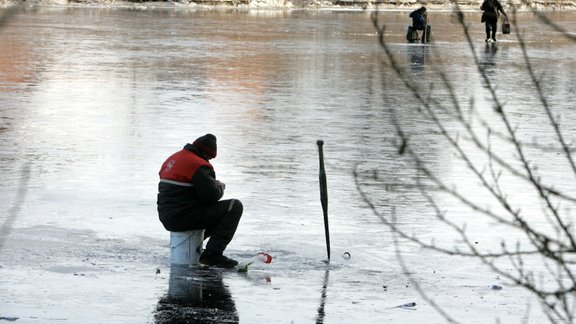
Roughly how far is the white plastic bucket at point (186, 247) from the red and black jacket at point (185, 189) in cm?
8

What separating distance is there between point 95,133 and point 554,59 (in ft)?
64.4

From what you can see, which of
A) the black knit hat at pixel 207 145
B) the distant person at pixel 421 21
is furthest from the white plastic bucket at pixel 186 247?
the distant person at pixel 421 21

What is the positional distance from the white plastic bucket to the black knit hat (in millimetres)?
536

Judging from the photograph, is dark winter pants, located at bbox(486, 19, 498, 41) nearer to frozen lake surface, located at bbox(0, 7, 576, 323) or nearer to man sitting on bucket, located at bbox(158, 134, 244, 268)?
frozen lake surface, located at bbox(0, 7, 576, 323)

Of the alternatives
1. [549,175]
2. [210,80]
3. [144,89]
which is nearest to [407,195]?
[549,175]

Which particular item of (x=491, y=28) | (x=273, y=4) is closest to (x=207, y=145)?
(x=491, y=28)

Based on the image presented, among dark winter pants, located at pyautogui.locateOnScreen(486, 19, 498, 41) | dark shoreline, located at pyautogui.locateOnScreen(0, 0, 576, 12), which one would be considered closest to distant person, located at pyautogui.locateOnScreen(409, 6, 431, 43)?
dark winter pants, located at pyautogui.locateOnScreen(486, 19, 498, 41)

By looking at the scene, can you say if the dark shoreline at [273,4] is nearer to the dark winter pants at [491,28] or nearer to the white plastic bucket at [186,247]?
the dark winter pants at [491,28]

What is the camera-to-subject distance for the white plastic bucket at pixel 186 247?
9.16 metres

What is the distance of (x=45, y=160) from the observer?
14.7 metres

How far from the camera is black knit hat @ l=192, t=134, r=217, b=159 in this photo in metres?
9.20

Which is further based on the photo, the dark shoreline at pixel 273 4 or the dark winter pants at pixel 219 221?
the dark shoreline at pixel 273 4

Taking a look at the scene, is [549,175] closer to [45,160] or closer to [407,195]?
[407,195]

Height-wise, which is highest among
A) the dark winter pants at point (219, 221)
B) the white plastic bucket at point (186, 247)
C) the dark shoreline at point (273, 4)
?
the dark winter pants at point (219, 221)
